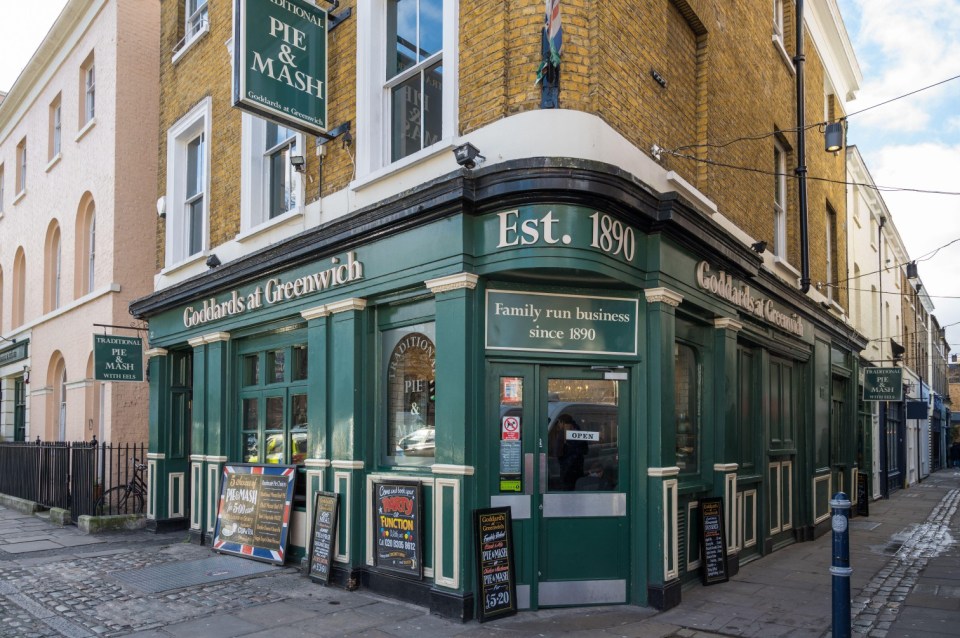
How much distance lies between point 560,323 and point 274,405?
15.3 feet

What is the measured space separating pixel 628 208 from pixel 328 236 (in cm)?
343

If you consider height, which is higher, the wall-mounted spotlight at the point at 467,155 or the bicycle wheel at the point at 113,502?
the wall-mounted spotlight at the point at 467,155

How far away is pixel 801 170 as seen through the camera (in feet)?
42.1

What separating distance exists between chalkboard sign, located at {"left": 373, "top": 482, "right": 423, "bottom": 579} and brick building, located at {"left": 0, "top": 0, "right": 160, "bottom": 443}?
803 centimetres

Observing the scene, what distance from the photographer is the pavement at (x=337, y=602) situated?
22.0 ft

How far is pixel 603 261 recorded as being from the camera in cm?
706

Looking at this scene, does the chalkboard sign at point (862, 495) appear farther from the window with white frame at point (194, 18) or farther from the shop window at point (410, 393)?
the window with white frame at point (194, 18)

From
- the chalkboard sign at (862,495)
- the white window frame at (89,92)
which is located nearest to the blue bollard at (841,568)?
the chalkboard sign at (862,495)

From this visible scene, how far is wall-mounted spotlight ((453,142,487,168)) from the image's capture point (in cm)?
707

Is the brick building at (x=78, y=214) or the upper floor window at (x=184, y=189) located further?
the brick building at (x=78, y=214)

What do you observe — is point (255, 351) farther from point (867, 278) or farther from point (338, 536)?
point (867, 278)

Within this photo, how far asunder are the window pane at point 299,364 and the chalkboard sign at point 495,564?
12.4ft

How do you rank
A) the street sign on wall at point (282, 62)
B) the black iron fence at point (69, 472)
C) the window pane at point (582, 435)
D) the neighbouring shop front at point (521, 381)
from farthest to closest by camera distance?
the black iron fence at point (69, 472), the street sign on wall at point (282, 62), the window pane at point (582, 435), the neighbouring shop front at point (521, 381)

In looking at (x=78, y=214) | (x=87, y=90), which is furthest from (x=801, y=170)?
(x=87, y=90)
